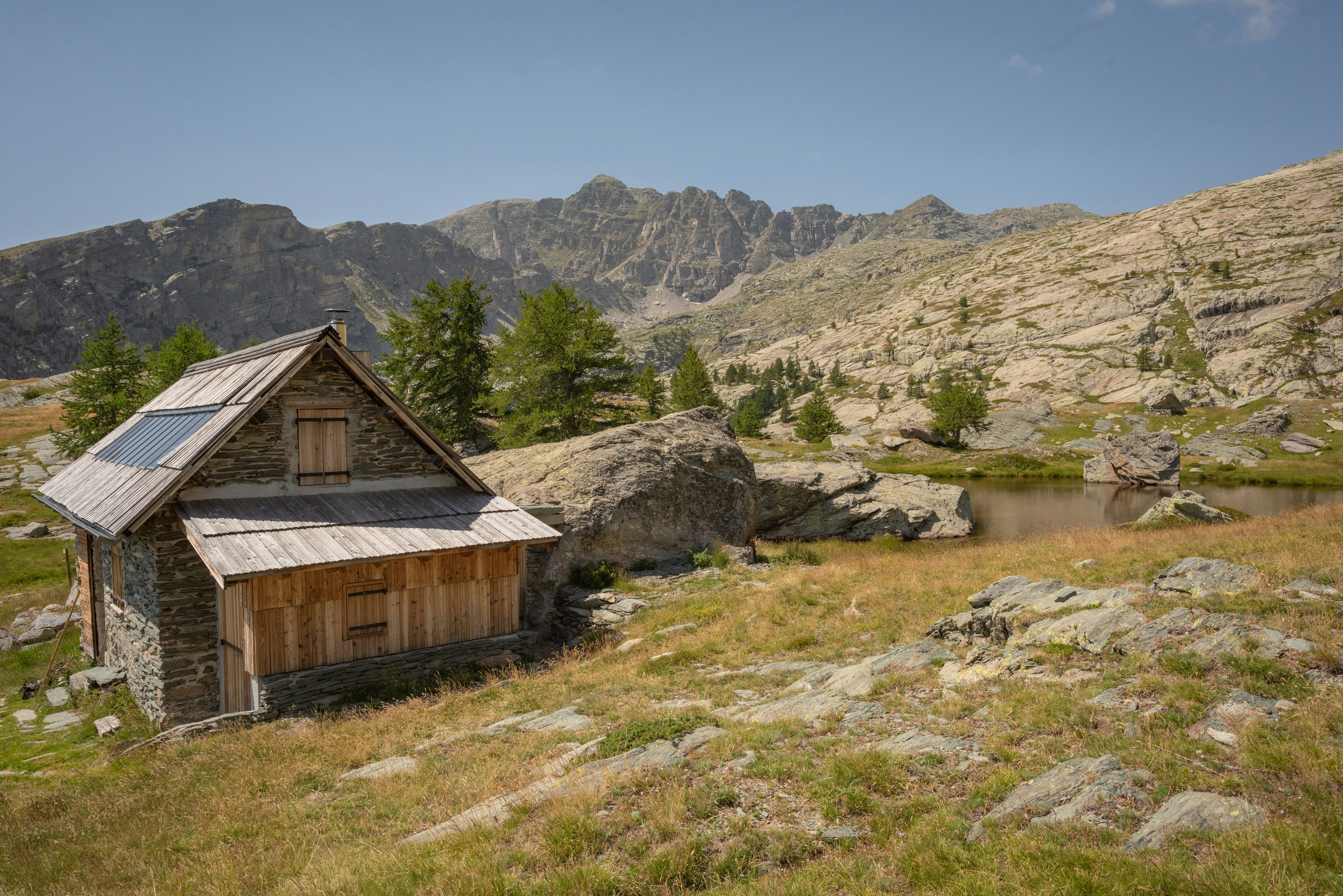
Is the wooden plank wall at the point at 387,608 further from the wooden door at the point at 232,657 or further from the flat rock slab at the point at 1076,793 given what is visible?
the flat rock slab at the point at 1076,793

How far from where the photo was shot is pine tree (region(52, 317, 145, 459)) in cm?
4253

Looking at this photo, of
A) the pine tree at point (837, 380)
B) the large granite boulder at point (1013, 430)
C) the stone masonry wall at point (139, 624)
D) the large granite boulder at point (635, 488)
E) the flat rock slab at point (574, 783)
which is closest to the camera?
the flat rock slab at point (574, 783)

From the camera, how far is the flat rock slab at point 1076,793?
20.6ft

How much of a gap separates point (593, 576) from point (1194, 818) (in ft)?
63.4

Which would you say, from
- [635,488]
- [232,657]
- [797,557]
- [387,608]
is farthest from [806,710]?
[797,557]

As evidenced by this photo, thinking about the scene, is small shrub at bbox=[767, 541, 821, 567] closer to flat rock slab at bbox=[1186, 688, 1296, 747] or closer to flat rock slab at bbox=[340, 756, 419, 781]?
flat rock slab at bbox=[340, 756, 419, 781]

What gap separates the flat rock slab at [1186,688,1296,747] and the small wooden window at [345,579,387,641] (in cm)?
1536

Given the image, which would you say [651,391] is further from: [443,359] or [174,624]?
[174,624]

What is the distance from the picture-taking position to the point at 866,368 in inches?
5979

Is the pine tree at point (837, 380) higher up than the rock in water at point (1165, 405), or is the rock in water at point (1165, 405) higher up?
the pine tree at point (837, 380)

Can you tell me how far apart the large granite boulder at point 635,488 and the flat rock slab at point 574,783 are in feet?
46.8

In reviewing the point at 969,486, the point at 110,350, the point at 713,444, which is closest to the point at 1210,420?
the point at 969,486

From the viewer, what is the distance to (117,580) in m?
17.6

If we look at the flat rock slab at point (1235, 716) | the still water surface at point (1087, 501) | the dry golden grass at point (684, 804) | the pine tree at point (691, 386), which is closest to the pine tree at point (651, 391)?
the pine tree at point (691, 386)
